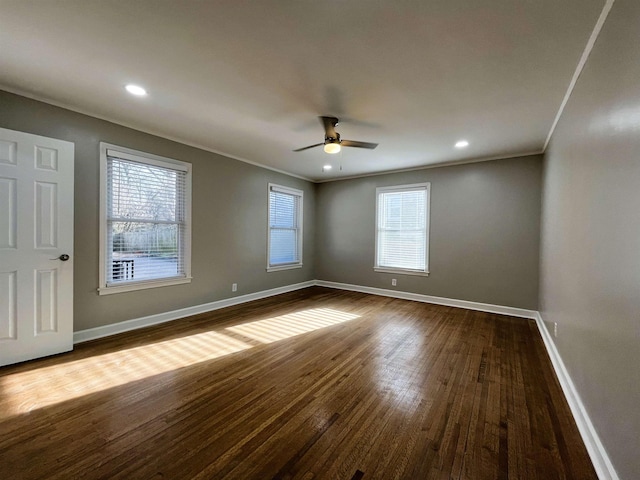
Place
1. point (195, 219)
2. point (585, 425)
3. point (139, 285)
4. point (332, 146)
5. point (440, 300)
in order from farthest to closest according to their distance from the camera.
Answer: point (440, 300) → point (195, 219) → point (139, 285) → point (332, 146) → point (585, 425)

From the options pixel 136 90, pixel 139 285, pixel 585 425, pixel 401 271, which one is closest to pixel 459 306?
pixel 401 271

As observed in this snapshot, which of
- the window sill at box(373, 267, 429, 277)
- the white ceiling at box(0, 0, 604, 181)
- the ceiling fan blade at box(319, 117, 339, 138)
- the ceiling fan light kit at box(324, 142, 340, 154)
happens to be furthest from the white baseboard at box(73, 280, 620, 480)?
the ceiling fan blade at box(319, 117, 339, 138)

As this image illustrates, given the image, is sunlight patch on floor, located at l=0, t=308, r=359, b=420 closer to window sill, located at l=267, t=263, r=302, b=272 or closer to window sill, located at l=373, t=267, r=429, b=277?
window sill, located at l=267, t=263, r=302, b=272

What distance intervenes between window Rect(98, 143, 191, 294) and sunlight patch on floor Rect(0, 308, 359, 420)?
97 centimetres

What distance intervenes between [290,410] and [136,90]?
3108 millimetres

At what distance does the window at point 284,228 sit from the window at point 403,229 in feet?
5.83

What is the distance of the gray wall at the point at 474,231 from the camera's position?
167 inches

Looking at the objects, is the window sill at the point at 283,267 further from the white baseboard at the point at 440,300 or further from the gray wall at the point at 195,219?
the white baseboard at the point at 440,300

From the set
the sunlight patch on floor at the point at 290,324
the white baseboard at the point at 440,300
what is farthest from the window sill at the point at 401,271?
the sunlight patch on floor at the point at 290,324

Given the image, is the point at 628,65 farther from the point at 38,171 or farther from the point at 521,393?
the point at 38,171

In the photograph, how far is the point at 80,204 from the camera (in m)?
3.05

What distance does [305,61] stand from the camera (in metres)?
2.09

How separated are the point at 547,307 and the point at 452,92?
278cm

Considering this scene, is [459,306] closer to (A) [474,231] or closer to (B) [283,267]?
(A) [474,231]
